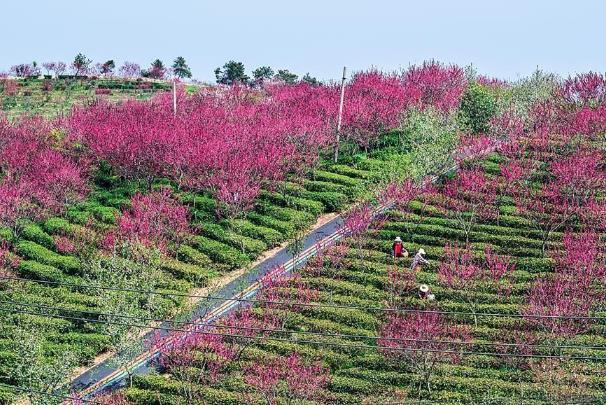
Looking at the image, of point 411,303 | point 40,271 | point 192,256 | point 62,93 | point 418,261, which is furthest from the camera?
point 62,93

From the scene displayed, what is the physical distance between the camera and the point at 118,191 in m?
51.1

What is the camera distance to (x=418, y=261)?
40.0 metres

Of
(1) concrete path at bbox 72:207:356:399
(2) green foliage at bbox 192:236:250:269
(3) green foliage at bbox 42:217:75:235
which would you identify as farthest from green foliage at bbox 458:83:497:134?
(3) green foliage at bbox 42:217:75:235

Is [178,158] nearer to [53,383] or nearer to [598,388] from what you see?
[53,383]

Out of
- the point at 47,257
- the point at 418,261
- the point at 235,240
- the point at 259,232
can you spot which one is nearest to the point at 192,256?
the point at 235,240

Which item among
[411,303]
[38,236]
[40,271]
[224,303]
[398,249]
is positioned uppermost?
[398,249]

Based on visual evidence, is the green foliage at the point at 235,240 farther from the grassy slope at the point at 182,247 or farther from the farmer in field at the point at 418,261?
the farmer in field at the point at 418,261

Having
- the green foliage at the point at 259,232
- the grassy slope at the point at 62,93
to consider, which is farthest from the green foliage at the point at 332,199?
the grassy slope at the point at 62,93

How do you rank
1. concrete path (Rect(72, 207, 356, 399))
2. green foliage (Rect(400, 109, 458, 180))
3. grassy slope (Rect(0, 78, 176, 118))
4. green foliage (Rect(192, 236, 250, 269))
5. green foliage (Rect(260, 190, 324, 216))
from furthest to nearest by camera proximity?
grassy slope (Rect(0, 78, 176, 118)), green foliage (Rect(400, 109, 458, 180)), green foliage (Rect(260, 190, 324, 216)), green foliage (Rect(192, 236, 250, 269)), concrete path (Rect(72, 207, 356, 399))

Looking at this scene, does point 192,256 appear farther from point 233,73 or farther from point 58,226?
point 233,73

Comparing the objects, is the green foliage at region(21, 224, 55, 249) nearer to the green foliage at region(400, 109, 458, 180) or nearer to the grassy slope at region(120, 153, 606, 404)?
the grassy slope at region(120, 153, 606, 404)

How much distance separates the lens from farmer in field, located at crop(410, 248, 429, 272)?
39.7 meters

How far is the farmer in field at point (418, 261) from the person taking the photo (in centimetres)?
3966

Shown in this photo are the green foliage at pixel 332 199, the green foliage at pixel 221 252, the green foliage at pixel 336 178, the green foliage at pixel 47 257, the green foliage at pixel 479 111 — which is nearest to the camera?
the green foliage at pixel 47 257
